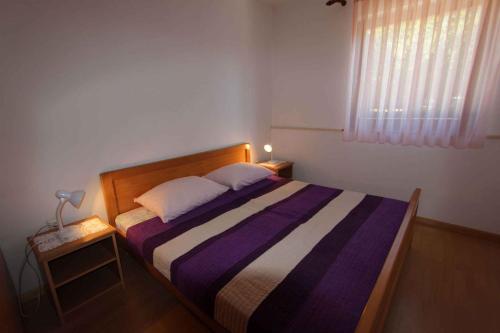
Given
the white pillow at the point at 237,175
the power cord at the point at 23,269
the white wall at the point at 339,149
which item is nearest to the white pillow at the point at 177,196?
the white pillow at the point at 237,175

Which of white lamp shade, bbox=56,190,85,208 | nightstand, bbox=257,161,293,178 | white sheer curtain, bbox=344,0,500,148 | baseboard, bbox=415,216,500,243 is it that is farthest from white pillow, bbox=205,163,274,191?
baseboard, bbox=415,216,500,243

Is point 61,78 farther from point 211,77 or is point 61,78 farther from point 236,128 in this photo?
point 236,128

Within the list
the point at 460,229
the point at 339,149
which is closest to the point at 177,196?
the point at 339,149

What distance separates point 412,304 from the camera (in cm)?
170

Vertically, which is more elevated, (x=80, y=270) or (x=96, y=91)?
(x=96, y=91)

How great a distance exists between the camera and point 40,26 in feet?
5.17

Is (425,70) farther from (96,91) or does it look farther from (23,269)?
(23,269)

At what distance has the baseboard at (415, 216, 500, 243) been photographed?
2.38 metres

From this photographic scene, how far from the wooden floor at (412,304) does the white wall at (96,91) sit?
62 centimetres

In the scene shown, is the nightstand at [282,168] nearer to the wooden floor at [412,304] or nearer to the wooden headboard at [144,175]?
the wooden headboard at [144,175]

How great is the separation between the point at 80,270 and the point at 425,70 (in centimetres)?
336

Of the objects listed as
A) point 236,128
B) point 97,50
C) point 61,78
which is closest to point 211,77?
point 236,128

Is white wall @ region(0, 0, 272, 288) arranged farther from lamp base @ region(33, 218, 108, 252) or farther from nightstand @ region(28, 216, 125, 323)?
nightstand @ region(28, 216, 125, 323)

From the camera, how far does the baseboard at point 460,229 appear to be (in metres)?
2.38
